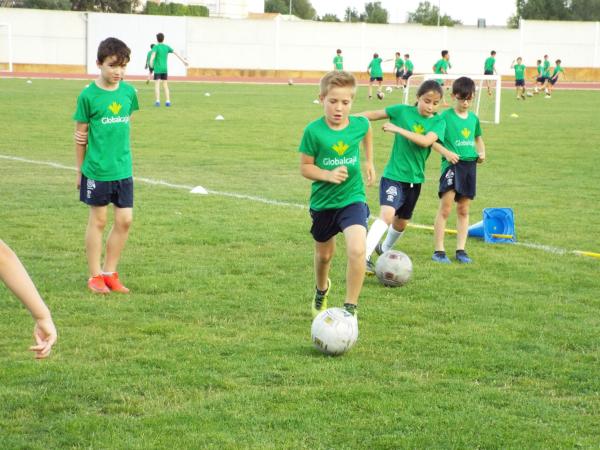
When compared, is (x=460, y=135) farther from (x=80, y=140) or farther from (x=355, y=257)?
(x=80, y=140)

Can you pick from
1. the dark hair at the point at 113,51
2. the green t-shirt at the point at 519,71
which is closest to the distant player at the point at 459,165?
the dark hair at the point at 113,51

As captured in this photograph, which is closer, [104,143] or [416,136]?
[104,143]

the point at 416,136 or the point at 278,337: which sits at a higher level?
the point at 416,136

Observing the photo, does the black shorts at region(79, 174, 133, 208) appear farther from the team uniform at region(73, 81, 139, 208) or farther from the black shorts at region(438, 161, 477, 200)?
the black shorts at region(438, 161, 477, 200)

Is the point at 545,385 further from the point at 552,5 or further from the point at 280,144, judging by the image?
the point at 552,5

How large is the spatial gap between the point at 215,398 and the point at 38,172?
989 cm

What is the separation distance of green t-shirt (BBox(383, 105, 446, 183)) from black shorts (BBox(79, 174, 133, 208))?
7.38ft

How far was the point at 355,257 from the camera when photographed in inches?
240

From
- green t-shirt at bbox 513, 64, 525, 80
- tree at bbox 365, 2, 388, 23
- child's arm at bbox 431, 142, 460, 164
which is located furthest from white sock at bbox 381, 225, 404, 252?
tree at bbox 365, 2, 388, 23

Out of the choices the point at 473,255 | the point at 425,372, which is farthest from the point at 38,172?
the point at 425,372

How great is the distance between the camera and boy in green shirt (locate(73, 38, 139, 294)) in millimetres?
7145

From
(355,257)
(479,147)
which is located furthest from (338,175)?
(479,147)

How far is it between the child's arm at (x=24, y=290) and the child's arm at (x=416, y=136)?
14.7ft

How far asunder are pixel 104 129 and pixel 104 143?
105mm
